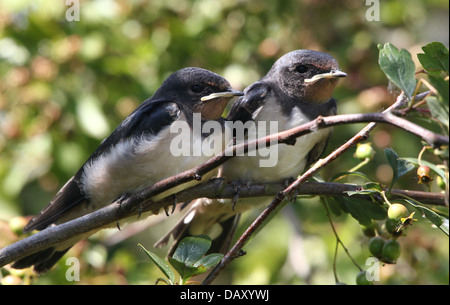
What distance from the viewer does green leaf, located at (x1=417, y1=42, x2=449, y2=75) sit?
186cm

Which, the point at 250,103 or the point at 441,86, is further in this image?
the point at 250,103

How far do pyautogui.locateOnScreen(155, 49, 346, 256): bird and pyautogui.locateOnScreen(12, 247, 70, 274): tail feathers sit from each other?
23.3 inches

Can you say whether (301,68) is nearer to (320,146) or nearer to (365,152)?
(320,146)

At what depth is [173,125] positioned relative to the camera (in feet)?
10.2

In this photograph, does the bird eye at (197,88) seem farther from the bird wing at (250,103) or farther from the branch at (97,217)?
the branch at (97,217)

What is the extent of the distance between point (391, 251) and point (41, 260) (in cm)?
187

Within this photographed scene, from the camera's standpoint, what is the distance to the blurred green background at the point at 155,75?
176 inches

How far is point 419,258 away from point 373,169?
104 centimetres

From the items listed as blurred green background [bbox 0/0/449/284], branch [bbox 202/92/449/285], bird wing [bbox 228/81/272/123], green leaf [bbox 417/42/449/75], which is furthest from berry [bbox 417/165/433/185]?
blurred green background [bbox 0/0/449/284]

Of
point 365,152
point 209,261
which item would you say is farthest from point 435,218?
point 209,261

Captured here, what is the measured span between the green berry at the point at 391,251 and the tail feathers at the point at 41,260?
5.98 feet

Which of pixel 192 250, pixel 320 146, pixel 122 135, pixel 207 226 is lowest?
pixel 207 226

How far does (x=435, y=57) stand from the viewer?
1.90m
